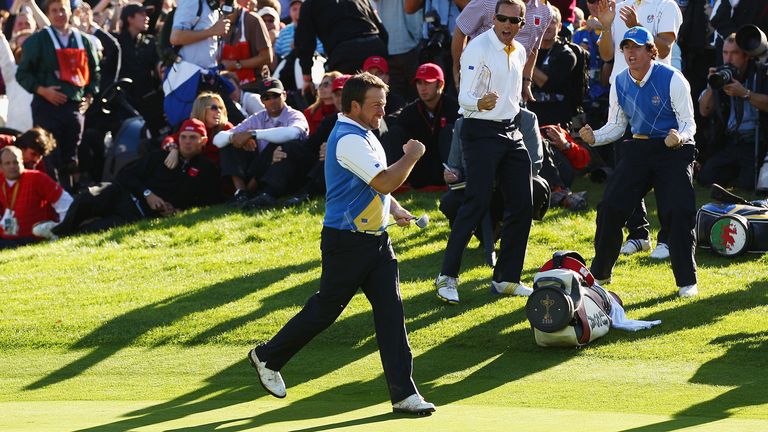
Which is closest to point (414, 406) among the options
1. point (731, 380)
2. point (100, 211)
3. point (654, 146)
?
point (731, 380)

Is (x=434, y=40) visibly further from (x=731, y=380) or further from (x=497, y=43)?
(x=731, y=380)

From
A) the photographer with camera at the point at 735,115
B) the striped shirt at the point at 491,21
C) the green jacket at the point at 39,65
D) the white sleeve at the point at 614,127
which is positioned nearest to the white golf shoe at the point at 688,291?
the white sleeve at the point at 614,127

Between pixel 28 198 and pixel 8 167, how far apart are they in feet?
1.32

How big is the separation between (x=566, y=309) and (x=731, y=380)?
1.22 metres

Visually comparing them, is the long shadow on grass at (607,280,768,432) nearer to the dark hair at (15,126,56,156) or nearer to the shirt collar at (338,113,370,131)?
the shirt collar at (338,113,370,131)

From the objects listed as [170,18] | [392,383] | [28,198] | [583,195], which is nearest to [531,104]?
[583,195]

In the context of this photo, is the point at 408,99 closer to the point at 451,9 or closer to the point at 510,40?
the point at 451,9

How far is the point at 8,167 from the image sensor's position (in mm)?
14211

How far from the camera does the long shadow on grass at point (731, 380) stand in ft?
23.5

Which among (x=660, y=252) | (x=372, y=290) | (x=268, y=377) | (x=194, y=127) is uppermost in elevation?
(x=372, y=290)

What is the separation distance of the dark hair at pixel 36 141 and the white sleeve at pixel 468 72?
6.43m

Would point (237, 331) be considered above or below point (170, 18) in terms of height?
below

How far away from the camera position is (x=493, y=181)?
991 cm

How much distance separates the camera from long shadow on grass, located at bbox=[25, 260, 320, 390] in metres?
9.74
